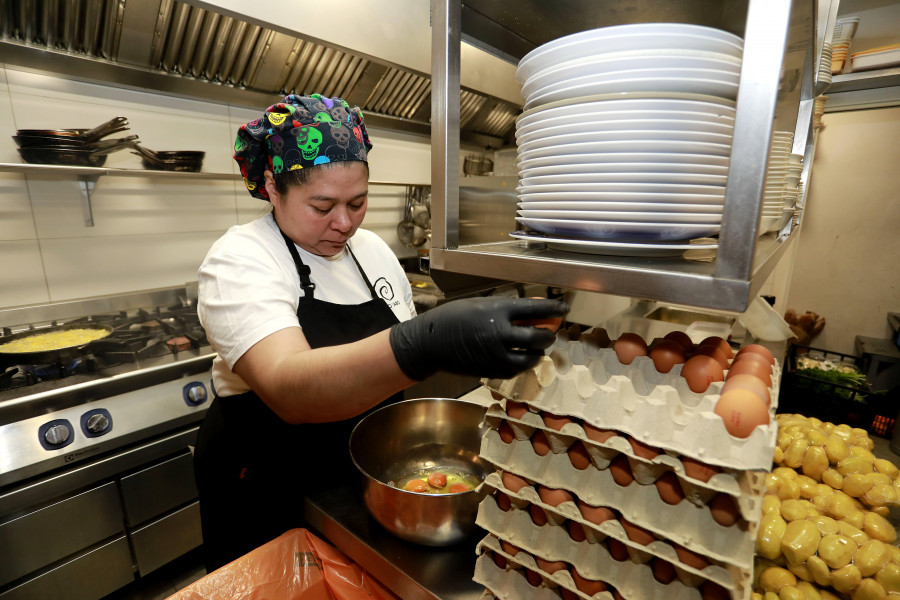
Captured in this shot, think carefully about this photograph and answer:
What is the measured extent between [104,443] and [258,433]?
2.60 feet

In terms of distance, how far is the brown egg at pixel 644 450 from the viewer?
0.57m

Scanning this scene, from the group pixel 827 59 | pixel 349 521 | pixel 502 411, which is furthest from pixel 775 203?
pixel 827 59

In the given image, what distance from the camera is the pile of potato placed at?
0.88 m

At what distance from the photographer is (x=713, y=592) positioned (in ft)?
1.94

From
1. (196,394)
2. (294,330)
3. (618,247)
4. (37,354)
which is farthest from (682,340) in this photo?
(37,354)

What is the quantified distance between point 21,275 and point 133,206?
0.57 metres

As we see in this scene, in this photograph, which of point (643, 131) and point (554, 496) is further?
point (554, 496)

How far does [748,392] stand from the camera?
548 mm

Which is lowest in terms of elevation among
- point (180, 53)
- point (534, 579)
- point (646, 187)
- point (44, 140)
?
point (534, 579)

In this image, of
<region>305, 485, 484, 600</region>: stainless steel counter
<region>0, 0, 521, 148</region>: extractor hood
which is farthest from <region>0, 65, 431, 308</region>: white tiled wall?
<region>305, 485, 484, 600</region>: stainless steel counter

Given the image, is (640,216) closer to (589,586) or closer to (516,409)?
(516,409)

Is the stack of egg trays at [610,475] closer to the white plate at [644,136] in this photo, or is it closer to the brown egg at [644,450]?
the brown egg at [644,450]

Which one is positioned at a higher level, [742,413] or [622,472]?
[742,413]

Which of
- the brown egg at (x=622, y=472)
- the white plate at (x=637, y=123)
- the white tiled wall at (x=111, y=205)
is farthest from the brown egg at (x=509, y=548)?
the white tiled wall at (x=111, y=205)
